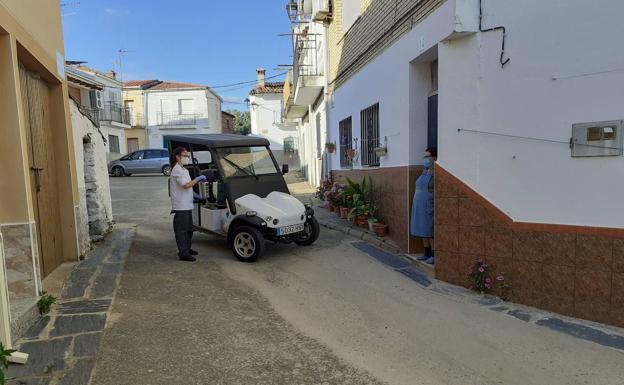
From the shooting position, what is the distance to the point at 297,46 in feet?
48.5

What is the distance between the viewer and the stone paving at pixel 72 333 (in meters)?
3.09

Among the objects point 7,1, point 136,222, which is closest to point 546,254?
point 7,1

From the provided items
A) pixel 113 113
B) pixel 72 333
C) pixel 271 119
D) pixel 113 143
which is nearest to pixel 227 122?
pixel 113 143

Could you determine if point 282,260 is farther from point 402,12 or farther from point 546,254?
point 402,12

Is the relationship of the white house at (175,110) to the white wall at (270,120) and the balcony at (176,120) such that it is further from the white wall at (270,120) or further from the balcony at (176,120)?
the white wall at (270,120)

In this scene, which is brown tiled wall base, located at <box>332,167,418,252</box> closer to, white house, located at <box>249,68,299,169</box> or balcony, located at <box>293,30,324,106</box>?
balcony, located at <box>293,30,324,106</box>

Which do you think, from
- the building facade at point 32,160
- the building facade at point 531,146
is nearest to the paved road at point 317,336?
the building facade at point 531,146

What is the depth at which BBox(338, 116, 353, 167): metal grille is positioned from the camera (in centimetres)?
1007

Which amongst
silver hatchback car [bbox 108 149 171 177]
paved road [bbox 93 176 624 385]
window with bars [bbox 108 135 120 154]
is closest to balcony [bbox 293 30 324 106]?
paved road [bbox 93 176 624 385]

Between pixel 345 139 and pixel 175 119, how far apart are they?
30.5 meters

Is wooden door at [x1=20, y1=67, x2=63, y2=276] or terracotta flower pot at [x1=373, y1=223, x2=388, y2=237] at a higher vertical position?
wooden door at [x1=20, y1=67, x2=63, y2=276]

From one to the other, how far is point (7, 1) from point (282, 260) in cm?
444

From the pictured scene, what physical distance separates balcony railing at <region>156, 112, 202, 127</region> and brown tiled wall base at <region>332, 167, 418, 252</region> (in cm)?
3242

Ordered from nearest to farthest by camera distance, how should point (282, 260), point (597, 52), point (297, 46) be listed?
point (597, 52)
point (282, 260)
point (297, 46)
